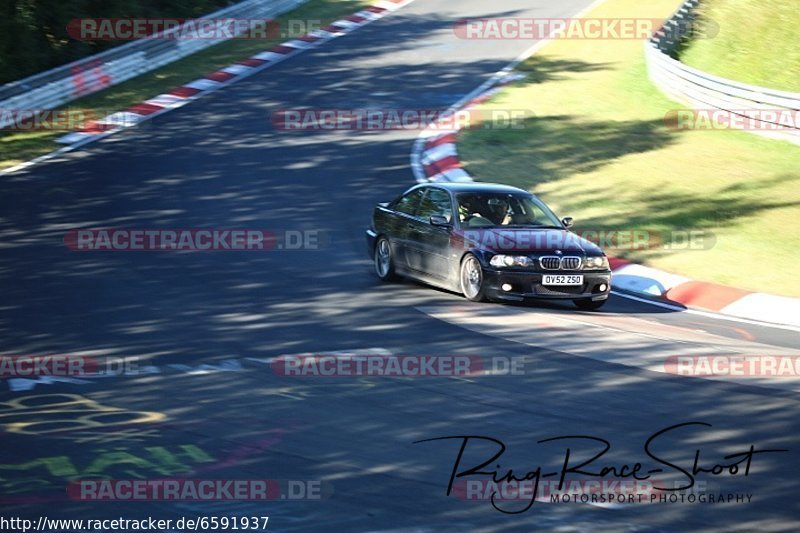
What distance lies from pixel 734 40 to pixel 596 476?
2621 centimetres

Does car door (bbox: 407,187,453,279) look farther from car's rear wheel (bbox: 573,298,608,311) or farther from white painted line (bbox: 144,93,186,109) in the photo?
white painted line (bbox: 144,93,186,109)

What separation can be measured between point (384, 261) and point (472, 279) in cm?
184

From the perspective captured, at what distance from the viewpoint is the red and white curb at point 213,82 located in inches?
954

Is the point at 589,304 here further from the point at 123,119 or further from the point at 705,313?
the point at 123,119

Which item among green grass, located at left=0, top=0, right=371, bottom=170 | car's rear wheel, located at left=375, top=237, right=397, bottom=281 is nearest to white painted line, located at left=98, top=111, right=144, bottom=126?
green grass, located at left=0, top=0, right=371, bottom=170

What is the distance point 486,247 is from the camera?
14.4m

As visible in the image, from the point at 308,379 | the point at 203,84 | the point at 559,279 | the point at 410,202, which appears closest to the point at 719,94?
the point at 410,202

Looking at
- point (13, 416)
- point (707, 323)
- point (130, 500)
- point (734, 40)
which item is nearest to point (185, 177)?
point (707, 323)

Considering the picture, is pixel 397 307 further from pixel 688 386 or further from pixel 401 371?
pixel 688 386

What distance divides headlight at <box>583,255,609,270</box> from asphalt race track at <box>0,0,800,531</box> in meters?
0.56

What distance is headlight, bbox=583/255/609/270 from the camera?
14375 mm

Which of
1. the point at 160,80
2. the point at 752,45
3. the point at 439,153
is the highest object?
the point at 752,45

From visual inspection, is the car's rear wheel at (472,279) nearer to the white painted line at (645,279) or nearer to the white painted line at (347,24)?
the white painted line at (645,279)

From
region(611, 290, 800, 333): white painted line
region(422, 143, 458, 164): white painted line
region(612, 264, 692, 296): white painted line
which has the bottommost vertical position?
region(611, 290, 800, 333): white painted line
